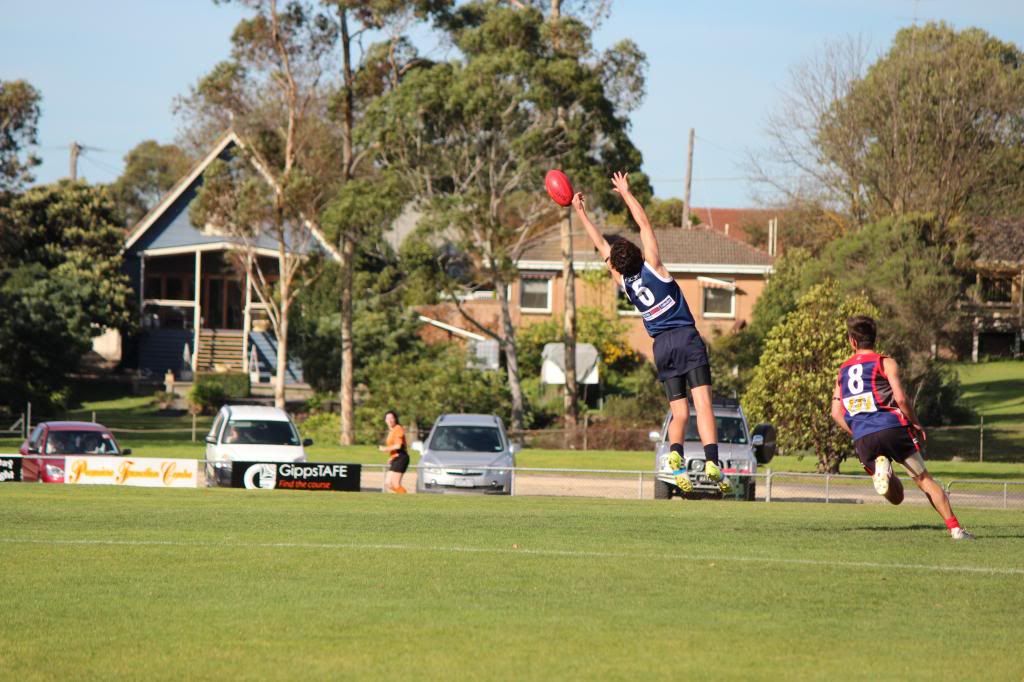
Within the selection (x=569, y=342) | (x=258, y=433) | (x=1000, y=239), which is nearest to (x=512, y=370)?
(x=569, y=342)

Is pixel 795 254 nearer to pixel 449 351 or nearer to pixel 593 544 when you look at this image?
pixel 449 351

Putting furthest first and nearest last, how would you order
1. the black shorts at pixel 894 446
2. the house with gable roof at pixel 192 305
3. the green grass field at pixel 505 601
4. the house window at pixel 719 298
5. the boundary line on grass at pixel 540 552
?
the house window at pixel 719 298, the house with gable roof at pixel 192 305, the black shorts at pixel 894 446, the boundary line on grass at pixel 540 552, the green grass field at pixel 505 601

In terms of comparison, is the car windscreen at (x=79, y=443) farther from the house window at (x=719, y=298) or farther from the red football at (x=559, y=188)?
the house window at (x=719, y=298)

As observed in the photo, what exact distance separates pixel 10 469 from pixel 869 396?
19.2 m

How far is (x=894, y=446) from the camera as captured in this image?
12172 millimetres

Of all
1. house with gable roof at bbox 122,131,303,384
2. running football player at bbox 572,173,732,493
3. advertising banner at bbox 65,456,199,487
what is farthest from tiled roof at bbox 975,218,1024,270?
running football player at bbox 572,173,732,493

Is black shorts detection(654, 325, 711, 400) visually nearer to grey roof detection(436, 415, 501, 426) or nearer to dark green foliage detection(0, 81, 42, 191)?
grey roof detection(436, 415, 501, 426)

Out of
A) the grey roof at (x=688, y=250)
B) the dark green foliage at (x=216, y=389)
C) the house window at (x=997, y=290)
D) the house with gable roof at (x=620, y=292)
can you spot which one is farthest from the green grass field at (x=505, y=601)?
the house window at (x=997, y=290)

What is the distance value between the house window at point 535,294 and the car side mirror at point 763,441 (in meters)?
36.3

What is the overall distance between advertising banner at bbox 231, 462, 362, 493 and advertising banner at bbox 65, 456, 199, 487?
3.61ft

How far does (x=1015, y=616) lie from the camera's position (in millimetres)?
8750

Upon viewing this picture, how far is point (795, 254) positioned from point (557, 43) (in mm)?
20359

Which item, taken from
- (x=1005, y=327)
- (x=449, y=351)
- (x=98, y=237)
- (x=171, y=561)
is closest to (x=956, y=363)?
(x=1005, y=327)

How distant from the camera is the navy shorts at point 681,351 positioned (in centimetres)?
1226
